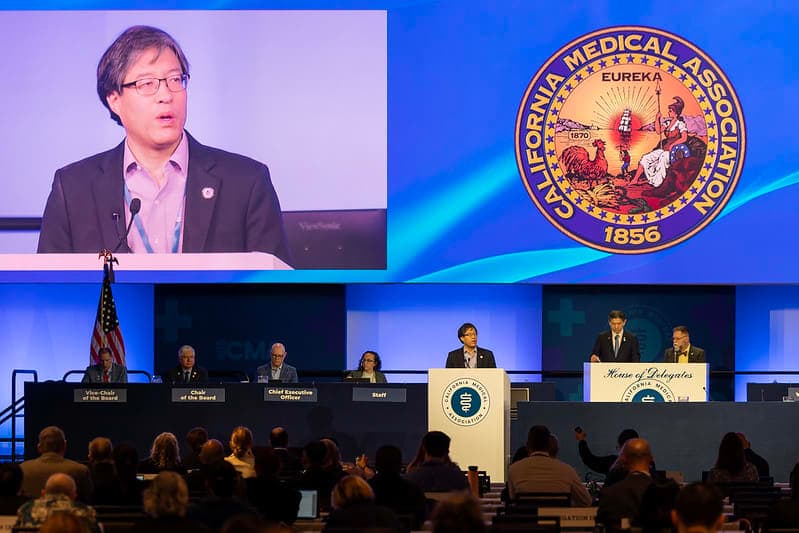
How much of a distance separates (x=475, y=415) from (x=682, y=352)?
2.22 meters

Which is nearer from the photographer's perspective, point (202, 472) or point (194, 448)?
point (202, 472)

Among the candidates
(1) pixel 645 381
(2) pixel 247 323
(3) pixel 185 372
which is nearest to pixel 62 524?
(1) pixel 645 381

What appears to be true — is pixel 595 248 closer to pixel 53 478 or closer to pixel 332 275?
pixel 332 275

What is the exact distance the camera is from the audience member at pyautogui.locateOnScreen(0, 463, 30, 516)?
6.71m

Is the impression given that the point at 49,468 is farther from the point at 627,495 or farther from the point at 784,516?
the point at 784,516

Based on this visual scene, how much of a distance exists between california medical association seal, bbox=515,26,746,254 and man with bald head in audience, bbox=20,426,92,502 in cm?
762

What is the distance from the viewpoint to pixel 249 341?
15.0m

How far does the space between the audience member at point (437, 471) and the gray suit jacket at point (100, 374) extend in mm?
5370

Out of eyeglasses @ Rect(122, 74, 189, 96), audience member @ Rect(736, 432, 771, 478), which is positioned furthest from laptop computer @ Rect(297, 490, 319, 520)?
eyeglasses @ Rect(122, 74, 189, 96)

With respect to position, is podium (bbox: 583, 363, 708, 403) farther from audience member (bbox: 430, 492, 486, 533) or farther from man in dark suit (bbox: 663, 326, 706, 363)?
audience member (bbox: 430, 492, 486, 533)

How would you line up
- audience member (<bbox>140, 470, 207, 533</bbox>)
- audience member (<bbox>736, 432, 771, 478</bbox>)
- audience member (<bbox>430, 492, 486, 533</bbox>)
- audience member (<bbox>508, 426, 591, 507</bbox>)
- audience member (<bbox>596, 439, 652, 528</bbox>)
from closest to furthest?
1. audience member (<bbox>430, 492, 486, 533</bbox>)
2. audience member (<bbox>140, 470, 207, 533</bbox>)
3. audience member (<bbox>596, 439, 652, 528</bbox>)
4. audience member (<bbox>508, 426, 591, 507</bbox>)
5. audience member (<bbox>736, 432, 771, 478</bbox>)

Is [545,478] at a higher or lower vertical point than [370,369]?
lower

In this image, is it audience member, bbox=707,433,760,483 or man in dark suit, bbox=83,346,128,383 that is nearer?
audience member, bbox=707,433,760,483

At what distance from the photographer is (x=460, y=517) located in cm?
459
